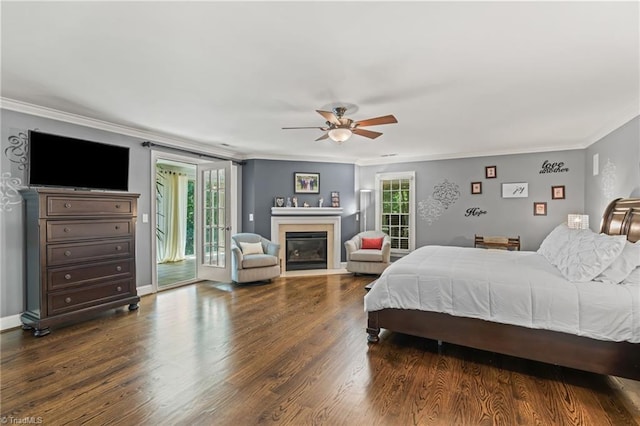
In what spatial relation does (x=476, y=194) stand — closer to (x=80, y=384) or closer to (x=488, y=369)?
(x=488, y=369)

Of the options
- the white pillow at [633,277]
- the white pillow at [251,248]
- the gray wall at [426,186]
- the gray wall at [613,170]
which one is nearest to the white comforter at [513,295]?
the white pillow at [633,277]

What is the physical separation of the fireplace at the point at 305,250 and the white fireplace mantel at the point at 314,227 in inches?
Result: 4.4

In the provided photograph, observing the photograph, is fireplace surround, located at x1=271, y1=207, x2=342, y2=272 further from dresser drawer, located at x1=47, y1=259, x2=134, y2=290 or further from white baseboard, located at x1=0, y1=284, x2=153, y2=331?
white baseboard, located at x1=0, y1=284, x2=153, y2=331

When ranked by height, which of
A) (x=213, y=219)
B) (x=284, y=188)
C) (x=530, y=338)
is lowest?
(x=530, y=338)

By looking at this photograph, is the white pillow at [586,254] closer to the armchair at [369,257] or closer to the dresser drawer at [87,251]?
the armchair at [369,257]

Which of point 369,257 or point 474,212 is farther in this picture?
point 474,212

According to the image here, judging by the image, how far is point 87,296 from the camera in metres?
3.40

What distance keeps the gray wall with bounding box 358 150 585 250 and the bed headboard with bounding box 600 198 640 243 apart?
6.05 feet

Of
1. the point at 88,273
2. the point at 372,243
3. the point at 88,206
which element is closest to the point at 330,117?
the point at 88,206

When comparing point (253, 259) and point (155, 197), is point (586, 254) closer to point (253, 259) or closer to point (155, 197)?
point (253, 259)

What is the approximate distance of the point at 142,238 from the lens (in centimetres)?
445

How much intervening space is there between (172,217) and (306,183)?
12.1 ft

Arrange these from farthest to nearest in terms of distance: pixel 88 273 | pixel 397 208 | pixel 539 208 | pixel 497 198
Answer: pixel 397 208
pixel 497 198
pixel 539 208
pixel 88 273

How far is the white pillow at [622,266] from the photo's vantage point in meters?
2.22
